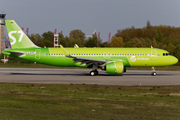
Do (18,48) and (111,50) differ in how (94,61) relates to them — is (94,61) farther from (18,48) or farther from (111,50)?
(18,48)

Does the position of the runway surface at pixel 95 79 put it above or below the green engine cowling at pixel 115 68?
below

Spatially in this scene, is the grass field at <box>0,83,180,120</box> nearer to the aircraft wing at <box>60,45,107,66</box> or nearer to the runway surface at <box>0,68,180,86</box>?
the runway surface at <box>0,68,180,86</box>

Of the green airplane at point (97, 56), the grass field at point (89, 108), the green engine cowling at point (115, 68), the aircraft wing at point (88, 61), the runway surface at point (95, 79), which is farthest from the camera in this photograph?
the green airplane at point (97, 56)

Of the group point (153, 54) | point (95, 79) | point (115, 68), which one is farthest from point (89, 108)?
point (153, 54)

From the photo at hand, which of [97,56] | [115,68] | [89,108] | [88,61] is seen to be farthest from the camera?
[97,56]

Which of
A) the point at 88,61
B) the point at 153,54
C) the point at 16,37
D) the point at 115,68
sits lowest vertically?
the point at 115,68

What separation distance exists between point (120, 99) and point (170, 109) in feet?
12.0

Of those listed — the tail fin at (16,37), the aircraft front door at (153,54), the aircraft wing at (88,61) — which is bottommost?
the aircraft wing at (88,61)

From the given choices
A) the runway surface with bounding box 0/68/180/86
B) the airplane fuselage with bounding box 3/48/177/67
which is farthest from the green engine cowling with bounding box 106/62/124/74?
the airplane fuselage with bounding box 3/48/177/67

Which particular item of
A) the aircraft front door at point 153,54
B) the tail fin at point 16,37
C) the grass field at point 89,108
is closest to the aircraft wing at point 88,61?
the aircraft front door at point 153,54

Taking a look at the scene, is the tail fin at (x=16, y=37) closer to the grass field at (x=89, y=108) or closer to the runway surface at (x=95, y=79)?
the runway surface at (x=95, y=79)

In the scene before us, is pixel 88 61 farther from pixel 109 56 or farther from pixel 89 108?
pixel 89 108

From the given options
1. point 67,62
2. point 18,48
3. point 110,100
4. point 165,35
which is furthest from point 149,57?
point 165,35

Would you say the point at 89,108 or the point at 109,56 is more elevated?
the point at 109,56
